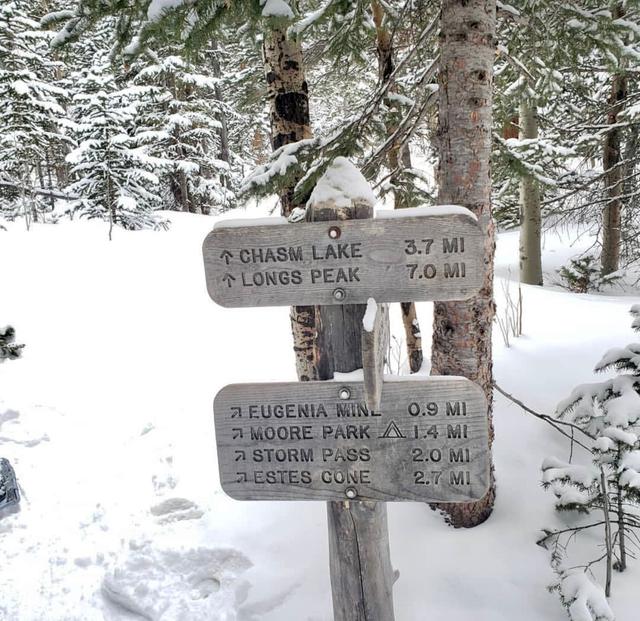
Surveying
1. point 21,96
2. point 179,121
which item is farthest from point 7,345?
point 179,121

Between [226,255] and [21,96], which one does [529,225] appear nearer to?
[226,255]

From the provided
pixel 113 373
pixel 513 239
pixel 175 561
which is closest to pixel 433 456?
pixel 175 561

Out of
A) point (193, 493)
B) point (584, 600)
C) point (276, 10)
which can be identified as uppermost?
point (276, 10)

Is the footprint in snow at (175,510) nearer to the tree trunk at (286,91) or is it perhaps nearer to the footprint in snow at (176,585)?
the footprint in snow at (176,585)

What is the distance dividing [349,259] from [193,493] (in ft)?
10.2

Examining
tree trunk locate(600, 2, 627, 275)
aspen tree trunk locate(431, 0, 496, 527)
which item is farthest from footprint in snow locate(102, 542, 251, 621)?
tree trunk locate(600, 2, 627, 275)

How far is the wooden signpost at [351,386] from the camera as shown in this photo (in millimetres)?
1716

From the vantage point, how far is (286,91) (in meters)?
3.58

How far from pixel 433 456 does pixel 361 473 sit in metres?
0.27

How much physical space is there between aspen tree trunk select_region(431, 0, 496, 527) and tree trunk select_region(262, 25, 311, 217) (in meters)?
1.19

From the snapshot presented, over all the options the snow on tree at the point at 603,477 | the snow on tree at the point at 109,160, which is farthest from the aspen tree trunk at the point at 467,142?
the snow on tree at the point at 109,160

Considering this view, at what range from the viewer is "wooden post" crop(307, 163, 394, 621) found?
6.40ft

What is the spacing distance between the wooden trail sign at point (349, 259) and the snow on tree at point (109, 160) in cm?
1232

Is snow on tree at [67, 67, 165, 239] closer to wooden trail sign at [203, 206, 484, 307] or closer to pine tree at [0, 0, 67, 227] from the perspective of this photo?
pine tree at [0, 0, 67, 227]
